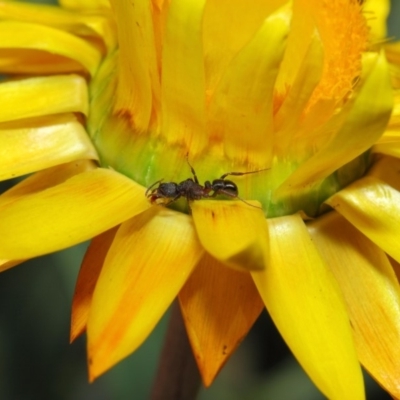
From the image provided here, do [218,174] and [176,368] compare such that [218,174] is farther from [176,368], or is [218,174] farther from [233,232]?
[176,368]

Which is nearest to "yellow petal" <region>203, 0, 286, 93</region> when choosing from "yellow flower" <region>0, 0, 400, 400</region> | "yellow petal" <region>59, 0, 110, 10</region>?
"yellow flower" <region>0, 0, 400, 400</region>

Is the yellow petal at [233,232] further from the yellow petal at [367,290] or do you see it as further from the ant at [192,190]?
the yellow petal at [367,290]

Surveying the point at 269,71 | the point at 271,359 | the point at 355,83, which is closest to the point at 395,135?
the point at 355,83

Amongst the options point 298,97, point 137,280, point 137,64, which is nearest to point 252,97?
point 298,97

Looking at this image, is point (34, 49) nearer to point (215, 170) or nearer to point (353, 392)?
point (215, 170)

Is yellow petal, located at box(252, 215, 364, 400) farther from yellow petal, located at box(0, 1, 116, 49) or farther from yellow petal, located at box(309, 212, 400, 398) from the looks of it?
yellow petal, located at box(0, 1, 116, 49)

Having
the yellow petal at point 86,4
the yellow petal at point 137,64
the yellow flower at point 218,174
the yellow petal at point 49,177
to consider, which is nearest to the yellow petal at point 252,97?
the yellow flower at point 218,174

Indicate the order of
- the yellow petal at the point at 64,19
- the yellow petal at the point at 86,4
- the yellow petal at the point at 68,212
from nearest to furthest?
the yellow petal at the point at 68,212, the yellow petal at the point at 64,19, the yellow petal at the point at 86,4
